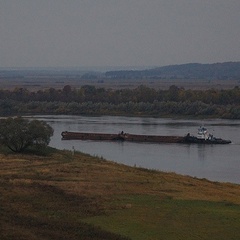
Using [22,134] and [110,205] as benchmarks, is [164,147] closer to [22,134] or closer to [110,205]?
[22,134]

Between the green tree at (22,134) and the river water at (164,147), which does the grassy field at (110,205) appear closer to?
the green tree at (22,134)

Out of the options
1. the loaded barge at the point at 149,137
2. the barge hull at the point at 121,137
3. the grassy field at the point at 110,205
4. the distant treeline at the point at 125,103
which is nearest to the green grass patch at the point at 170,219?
the grassy field at the point at 110,205

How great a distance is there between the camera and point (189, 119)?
63.3m

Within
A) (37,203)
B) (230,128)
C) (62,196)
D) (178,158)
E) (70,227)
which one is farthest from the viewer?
(230,128)

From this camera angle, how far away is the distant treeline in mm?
67156

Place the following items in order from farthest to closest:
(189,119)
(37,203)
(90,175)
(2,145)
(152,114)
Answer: (152,114) → (189,119) → (2,145) → (90,175) → (37,203)

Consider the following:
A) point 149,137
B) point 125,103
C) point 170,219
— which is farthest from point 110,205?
point 125,103

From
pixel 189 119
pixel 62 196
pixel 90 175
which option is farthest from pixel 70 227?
pixel 189 119

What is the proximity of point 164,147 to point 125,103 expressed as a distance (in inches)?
1236

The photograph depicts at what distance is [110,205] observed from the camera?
53.9 ft

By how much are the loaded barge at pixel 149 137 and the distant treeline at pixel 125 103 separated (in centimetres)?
1764

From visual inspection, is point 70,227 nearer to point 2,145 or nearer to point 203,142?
point 2,145

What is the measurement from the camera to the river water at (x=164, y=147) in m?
32.3

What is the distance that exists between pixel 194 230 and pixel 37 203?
4.07m
